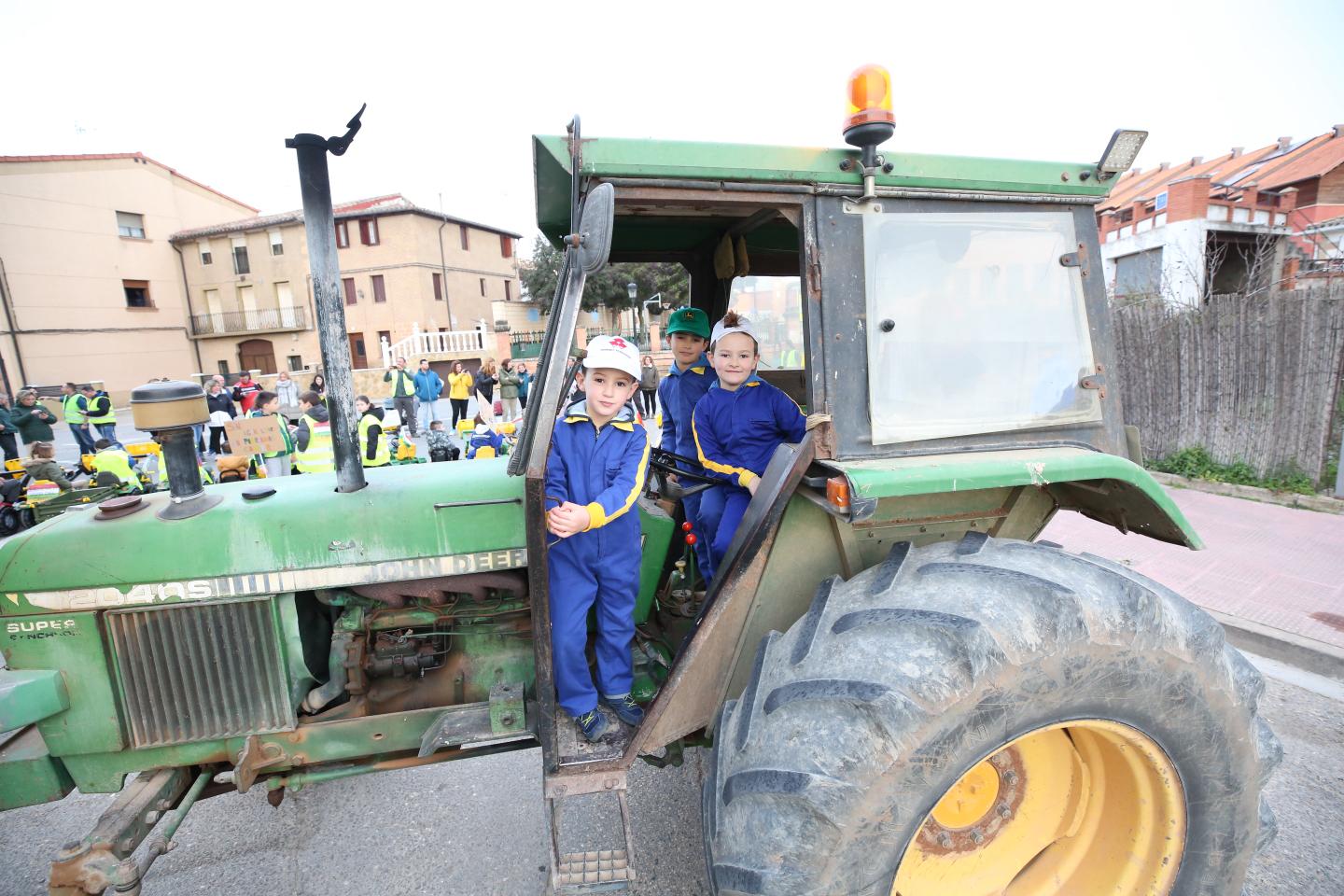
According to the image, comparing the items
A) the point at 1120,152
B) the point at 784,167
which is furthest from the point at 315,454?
the point at 1120,152

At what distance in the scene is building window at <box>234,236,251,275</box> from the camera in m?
32.9

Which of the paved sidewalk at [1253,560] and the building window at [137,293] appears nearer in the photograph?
the paved sidewalk at [1253,560]

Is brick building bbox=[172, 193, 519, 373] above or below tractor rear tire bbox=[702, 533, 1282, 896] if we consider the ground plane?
above

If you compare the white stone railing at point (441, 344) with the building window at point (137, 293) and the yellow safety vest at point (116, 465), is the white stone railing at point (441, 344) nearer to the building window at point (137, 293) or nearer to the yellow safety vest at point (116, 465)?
the building window at point (137, 293)

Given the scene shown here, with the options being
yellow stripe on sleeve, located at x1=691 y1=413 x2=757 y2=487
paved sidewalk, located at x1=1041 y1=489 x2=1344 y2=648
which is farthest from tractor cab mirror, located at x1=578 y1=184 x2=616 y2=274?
paved sidewalk, located at x1=1041 y1=489 x2=1344 y2=648

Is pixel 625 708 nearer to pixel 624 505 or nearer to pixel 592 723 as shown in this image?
pixel 592 723

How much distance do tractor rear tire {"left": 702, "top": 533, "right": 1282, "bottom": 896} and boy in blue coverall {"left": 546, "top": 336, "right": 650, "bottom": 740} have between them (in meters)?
0.46

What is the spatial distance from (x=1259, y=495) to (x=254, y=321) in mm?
39787

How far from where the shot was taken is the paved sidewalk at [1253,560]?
3957 millimetres

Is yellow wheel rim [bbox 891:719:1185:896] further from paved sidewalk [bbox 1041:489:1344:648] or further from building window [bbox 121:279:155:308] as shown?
building window [bbox 121:279:155:308]

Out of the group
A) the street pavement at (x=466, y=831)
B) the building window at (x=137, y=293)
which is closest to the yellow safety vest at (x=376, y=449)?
the street pavement at (x=466, y=831)

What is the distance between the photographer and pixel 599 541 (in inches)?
81.9

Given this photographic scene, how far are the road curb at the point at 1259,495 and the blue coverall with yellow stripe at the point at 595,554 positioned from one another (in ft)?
18.9

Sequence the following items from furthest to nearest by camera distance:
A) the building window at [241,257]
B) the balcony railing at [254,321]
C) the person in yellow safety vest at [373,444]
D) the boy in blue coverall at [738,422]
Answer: the balcony railing at [254,321] → the building window at [241,257] → the person in yellow safety vest at [373,444] → the boy in blue coverall at [738,422]
